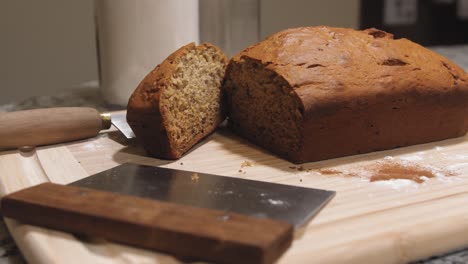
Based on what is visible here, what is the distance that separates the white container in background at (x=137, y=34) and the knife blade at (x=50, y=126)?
414 millimetres

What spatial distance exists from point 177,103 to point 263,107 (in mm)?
243

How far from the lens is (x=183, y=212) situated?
3.05 ft

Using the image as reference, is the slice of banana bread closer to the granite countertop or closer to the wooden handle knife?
the wooden handle knife

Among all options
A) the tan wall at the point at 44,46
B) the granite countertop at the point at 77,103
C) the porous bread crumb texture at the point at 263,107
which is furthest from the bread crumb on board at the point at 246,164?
the tan wall at the point at 44,46

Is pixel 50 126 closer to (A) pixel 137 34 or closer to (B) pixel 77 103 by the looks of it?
(A) pixel 137 34

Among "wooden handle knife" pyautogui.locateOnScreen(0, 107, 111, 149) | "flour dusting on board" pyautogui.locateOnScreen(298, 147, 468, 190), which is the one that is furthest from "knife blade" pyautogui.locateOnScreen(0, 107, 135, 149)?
"flour dusting on board" pyautogui.locateOnScreen(298, 147, 468, 190)

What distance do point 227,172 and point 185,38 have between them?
834mm

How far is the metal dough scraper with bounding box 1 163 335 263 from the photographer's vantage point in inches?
33.4

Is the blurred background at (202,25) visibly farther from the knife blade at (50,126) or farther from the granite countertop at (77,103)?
the knife blade at (50,126)

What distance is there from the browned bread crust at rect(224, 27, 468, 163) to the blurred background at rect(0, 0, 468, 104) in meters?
0.60

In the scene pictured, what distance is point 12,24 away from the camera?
9.12ft

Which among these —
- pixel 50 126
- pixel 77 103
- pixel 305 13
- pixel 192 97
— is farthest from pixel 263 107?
pixel 305 13

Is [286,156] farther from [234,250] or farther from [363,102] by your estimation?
[234,250]

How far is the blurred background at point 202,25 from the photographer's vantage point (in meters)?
2.26
